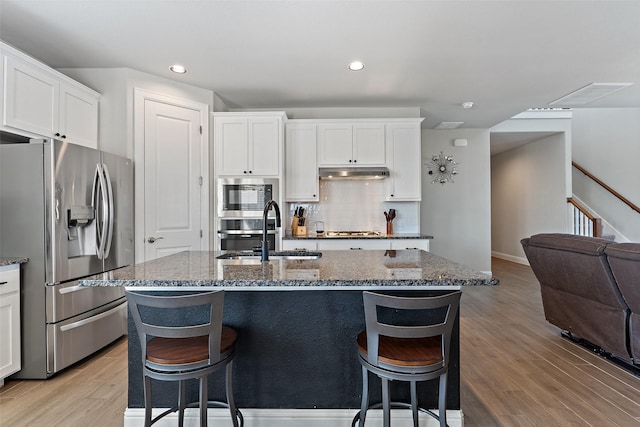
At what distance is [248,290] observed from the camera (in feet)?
5.86

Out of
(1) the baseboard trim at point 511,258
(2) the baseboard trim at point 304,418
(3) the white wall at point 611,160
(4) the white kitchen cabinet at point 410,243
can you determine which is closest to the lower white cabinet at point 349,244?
(4) the white kitchen cabinet at point 410,243

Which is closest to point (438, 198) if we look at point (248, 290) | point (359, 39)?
point (359, 39)

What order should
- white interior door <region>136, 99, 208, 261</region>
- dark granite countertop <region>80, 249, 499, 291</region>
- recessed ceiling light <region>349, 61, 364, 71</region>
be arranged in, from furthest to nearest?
white interior door <region>136, 99, 208, 261</region>, recessed ceiling light <region>349, 61, 364, 71</region>, dark granite countertop <region>80, 249, 499, 291</region>

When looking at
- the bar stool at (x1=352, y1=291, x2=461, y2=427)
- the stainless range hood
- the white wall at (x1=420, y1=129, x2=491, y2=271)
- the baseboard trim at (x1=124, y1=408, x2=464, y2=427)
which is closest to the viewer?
the bar stool at (x1=352, y1=291, x2=461, y2=427)

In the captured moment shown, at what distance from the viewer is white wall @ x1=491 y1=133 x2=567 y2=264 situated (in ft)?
20.9

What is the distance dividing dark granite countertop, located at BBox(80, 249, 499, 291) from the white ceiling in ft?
5.96

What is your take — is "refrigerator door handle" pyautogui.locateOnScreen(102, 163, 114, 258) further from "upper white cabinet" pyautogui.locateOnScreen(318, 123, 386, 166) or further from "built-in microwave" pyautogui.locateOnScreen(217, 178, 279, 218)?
"upper white cabinet" pyautogui.locateOnScreen(318, 123, 386, 166)

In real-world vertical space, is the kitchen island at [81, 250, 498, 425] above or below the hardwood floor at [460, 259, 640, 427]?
above

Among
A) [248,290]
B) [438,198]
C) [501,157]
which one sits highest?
[501,157]

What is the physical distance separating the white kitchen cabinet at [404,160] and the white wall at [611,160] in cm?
462

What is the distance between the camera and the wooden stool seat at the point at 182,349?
1408mm

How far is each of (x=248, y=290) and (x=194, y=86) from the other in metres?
2.97

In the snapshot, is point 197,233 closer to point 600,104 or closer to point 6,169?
point 6,169

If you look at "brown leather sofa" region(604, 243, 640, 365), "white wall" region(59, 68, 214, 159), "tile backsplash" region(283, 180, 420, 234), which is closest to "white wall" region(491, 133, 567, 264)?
"tile backsplash" region(283, 180, 420, 234)
